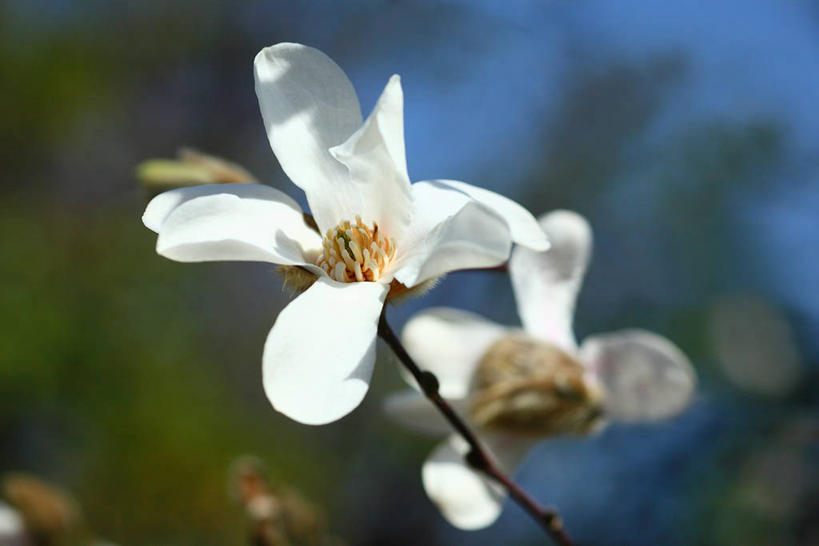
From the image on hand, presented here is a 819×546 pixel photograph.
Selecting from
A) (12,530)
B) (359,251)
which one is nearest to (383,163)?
(359,251)

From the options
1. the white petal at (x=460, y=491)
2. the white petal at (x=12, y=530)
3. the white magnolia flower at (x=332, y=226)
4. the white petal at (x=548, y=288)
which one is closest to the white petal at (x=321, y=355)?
the white magnolia flower at (x=332, y=226)

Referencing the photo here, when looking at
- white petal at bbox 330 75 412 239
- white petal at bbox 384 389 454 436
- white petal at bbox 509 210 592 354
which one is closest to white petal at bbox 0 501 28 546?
white petal at bbox 384 389 454 436

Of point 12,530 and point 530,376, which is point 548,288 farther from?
point 12,530

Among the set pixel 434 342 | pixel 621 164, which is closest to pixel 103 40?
pixel 621 164

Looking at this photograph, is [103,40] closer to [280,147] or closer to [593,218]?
[593,218]

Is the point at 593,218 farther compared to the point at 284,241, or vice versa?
the point at 593,218

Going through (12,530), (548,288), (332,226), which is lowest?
(548,288)
